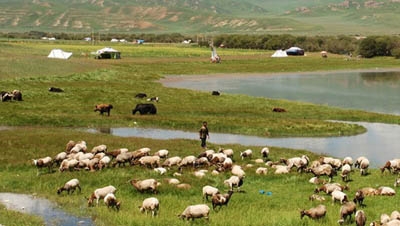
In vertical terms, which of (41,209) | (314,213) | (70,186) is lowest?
(41,209)

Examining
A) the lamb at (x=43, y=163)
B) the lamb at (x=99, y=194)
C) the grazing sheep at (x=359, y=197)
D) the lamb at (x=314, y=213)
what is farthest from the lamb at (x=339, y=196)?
the lamb at (x=43, y=163)

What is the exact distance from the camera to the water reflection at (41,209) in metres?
19.2

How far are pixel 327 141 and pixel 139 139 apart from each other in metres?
12.8

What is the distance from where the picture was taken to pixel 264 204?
2112cm

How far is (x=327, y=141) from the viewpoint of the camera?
1559 inches

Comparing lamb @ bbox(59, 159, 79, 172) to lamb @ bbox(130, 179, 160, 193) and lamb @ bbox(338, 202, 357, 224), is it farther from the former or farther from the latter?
lamb @ bbox(338, 202, 357, 224)

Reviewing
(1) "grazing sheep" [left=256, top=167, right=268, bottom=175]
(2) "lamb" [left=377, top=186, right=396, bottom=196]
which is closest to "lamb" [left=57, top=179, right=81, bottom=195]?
(1) "grazing sheep" [left=256, top=167, right=268, bottom=175]

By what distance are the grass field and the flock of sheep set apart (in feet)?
1.13

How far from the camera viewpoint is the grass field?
20.1 m

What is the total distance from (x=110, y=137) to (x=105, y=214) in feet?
55.0

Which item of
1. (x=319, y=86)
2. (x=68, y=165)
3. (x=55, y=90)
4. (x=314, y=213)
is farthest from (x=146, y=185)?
(x=319, y=86)

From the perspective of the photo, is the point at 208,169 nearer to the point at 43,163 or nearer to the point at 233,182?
the point at 233,182

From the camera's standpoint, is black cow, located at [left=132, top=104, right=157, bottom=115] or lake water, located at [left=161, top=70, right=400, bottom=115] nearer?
black cow, located at [left=132, top=104, right=157, bottom=115]

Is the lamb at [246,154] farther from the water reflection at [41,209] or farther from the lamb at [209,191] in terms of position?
the water reflection at [41,209]
